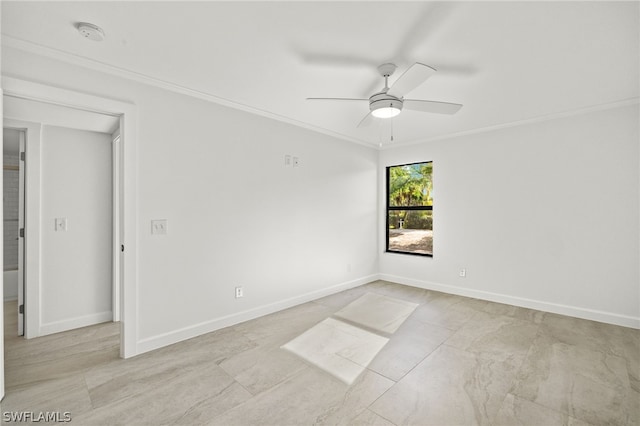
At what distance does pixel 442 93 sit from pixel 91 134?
381cm

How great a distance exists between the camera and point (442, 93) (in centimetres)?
309

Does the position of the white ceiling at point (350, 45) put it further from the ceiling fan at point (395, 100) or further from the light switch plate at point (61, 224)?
the light switch plate at point (61, 224)

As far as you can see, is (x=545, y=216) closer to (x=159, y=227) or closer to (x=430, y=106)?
(x=430, y=106)

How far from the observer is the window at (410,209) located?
16.7 ft

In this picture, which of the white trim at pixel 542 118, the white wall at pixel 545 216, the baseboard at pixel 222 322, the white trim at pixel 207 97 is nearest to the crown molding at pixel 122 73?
the white trim at pixel 207 97

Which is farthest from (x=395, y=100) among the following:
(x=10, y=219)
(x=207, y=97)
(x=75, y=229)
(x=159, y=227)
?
(x=10, y=219)

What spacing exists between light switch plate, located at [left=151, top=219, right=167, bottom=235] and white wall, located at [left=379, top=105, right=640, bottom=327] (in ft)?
12.6

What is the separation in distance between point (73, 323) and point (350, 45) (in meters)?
3.89

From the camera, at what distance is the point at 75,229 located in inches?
133

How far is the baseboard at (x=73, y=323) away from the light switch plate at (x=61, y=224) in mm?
966

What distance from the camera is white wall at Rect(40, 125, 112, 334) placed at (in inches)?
126

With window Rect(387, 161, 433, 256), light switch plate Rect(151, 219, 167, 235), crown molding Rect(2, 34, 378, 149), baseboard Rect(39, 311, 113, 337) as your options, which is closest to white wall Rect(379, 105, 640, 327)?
window Rect(387, 161, 433, 256)

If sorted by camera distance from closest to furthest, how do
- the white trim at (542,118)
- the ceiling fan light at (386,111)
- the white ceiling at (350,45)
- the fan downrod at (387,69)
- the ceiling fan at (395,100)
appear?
the white ceiling at (350,45) < the ceiling fan at (395,100) < the fan downrod at (387,69) < the ceiling fan light at (386,111) < the white trim at (542,118)

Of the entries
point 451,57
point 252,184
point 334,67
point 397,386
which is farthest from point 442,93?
point 397,386
